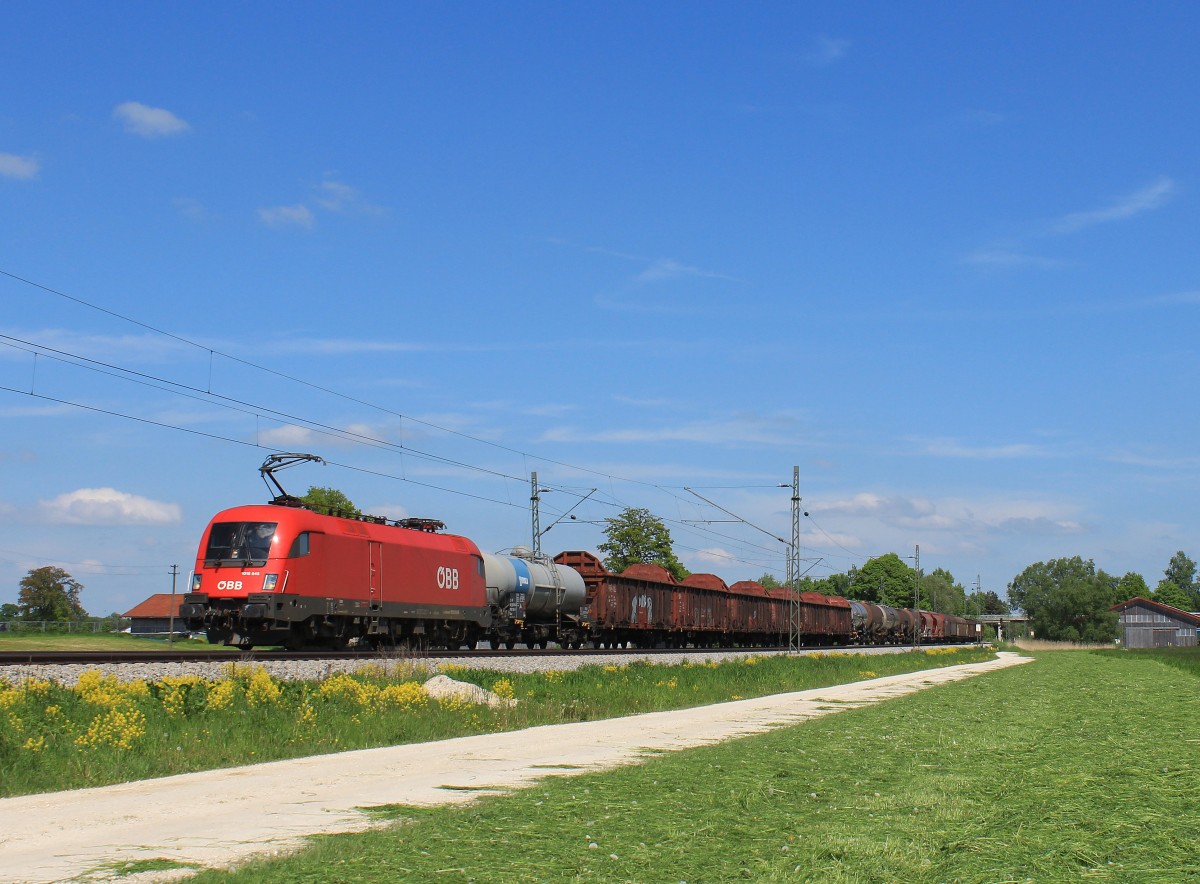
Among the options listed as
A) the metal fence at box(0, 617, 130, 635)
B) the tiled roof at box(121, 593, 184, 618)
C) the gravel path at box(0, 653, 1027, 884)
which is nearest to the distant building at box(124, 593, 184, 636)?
the tiled roof at box(121, 593, 184, 618)

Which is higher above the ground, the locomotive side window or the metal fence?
the locomotive side window

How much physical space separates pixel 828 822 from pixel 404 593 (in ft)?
102

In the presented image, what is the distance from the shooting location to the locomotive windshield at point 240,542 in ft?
106

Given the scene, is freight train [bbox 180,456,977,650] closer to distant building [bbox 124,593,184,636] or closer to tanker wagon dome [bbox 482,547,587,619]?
tanker wagon dome [bbox 482,547,587,619]

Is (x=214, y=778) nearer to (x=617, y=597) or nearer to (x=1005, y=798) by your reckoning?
(x=1005, y=798)

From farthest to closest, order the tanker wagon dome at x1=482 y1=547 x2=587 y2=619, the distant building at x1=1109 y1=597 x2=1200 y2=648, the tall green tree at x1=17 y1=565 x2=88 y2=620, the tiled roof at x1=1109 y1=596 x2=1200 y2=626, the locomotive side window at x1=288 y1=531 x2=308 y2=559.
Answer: the tiled roof at x1=1109 y1=596 x2=1200 y2=626, the distant building at x1=1109 y1=597 x2=1200 y2=648, the tall green tree at x1=17 y1=565 x2=88 y2=620, the tanker wagon dome at x1=482 y1=547 x2=587 y2=619, the locomotive side window at x1=288 y1=531 x2=308 y2=559

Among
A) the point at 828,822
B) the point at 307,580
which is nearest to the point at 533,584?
the point at 307,580

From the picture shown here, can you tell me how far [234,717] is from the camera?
17.4m

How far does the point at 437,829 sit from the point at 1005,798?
473cm

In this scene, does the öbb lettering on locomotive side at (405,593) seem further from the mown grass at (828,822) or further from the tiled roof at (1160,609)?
the tiled roof at (1160,609)

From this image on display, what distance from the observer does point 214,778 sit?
13195 mm

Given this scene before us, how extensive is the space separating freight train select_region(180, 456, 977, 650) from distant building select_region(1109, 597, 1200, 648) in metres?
117

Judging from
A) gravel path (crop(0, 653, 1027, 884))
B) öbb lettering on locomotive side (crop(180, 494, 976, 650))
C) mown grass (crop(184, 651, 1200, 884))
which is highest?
öbb lettering on locomotive side (crop(180, 494, 976, 650))

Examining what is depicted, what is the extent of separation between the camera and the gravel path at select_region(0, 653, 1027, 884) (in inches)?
333
